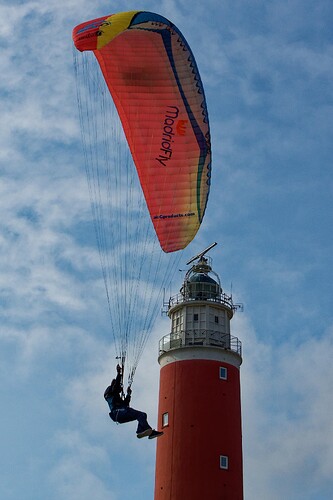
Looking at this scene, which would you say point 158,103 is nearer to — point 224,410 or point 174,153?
point 174,153

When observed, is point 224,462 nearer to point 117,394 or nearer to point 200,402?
point 200,402

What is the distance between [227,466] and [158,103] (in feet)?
49.2

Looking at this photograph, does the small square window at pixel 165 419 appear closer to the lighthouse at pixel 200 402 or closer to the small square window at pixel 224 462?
the lighthouse at pixel 200 402

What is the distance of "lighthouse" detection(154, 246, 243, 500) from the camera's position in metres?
29.4

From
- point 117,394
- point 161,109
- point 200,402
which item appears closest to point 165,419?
point 200,402

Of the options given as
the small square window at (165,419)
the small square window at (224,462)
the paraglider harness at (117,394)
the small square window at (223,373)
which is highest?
the small square window at (223,373)

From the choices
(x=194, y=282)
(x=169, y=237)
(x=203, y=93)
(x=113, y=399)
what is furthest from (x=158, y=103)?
(x=194, y=282)

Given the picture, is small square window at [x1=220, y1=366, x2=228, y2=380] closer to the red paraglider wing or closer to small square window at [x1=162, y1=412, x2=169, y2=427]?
small square window at [x1=162, y1=412, x2=169, y2=427]

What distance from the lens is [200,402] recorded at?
30.6 m

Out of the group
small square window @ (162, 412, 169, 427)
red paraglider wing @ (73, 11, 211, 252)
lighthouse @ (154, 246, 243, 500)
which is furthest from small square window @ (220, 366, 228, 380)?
red paraglider wing @ (73, 11, 211, 252)

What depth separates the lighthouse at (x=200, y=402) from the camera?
29.4 metres

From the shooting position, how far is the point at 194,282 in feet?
111

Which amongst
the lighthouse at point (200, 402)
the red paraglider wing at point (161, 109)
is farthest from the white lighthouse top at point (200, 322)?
the red paraglider wing at point (161, 109)

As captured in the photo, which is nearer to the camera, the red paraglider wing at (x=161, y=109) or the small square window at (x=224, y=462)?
the red paraglider wing at (x=161, y=109)
